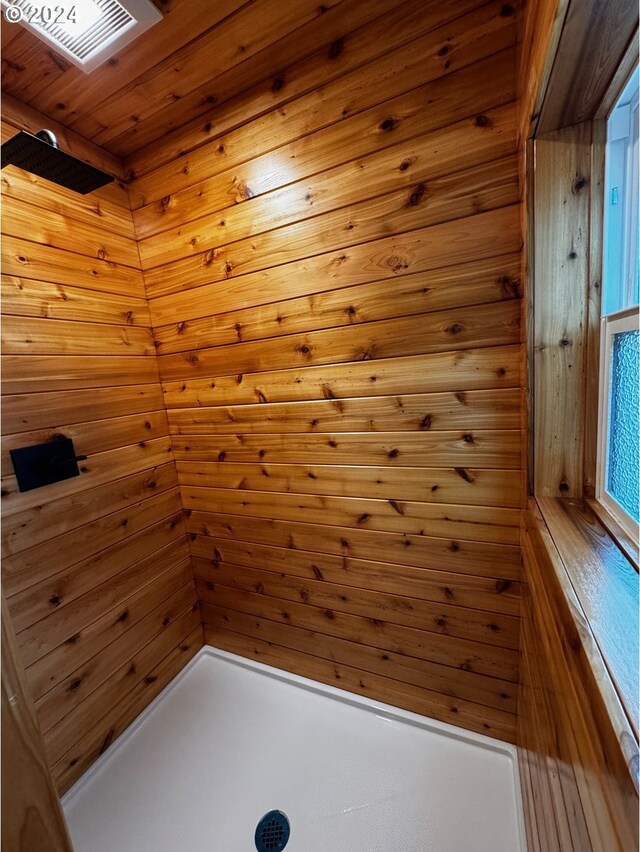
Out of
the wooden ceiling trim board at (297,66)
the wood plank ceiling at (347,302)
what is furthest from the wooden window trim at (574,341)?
the wooden ceiling trim board at (297,66)

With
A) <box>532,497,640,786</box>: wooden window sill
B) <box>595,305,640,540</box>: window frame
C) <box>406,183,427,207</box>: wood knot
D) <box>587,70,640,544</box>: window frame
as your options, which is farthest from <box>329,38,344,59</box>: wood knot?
<box>532,497,640,786</box>: wooden window sill

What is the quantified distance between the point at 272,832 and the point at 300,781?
0.16m

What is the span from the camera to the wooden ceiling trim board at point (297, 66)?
0.99 m

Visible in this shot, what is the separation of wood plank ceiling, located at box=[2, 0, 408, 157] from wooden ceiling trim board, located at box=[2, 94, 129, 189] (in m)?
0.03

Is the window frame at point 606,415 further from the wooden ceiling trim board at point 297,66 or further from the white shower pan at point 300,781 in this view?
the white shower pan at point 300,781

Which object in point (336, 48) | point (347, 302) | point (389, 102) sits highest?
point (336, 48)

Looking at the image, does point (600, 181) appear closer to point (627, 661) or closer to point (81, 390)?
point (627, 661)

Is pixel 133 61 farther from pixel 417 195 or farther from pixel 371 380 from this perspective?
pixel 371 380

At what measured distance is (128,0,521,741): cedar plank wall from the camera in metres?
1.02

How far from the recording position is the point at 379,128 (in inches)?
42.6

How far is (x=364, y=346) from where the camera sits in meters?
1.23

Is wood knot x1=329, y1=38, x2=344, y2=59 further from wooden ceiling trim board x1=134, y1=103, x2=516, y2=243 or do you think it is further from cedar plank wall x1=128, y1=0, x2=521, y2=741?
wooden ceiling trim board x1=134, y1=103, x2=516, y2=243

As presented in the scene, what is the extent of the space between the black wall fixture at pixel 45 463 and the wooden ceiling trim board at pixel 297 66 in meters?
1.27

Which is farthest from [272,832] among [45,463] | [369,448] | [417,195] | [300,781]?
[417,195]
